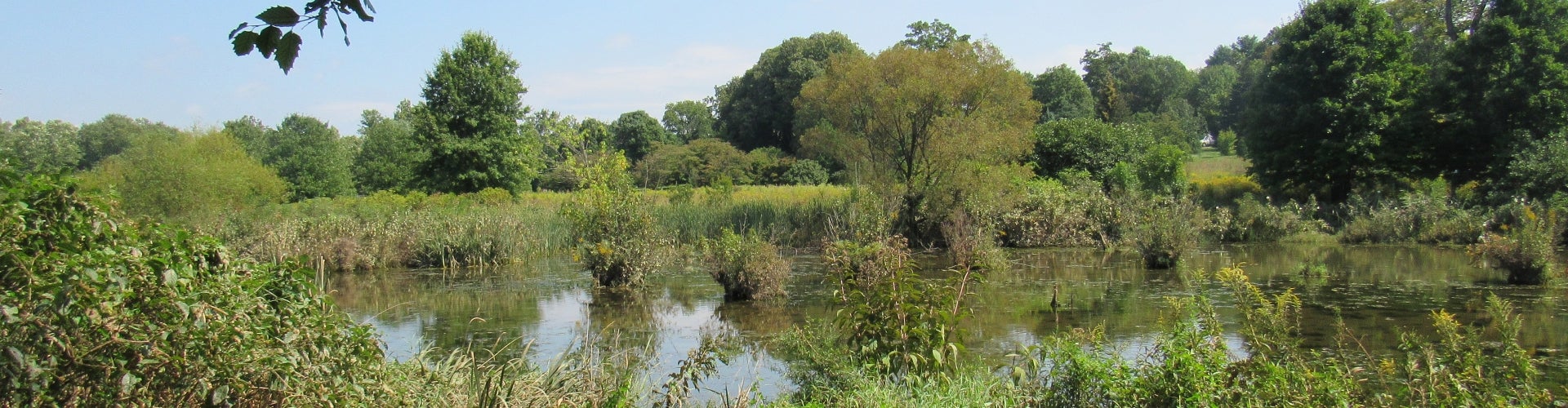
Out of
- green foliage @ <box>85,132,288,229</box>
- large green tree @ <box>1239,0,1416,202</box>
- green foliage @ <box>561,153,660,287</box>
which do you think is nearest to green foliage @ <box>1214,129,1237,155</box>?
large green tree @ <box>1239,0,1416,202</box>

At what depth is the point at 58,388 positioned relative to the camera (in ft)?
10.8

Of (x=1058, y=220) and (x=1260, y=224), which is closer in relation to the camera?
(x=1058, y=220)

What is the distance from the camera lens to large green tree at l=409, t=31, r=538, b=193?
31172mm

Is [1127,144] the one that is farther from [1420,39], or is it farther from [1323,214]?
[1420,39]

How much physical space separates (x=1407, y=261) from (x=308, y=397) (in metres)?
16.6

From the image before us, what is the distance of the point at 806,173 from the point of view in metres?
39.5

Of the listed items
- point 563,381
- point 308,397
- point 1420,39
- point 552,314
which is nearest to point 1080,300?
point 552,314

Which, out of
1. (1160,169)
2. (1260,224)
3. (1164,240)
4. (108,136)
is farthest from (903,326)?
(108,136)

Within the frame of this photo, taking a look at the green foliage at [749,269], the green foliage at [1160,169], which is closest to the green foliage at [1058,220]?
the green foliage at [1160,169]

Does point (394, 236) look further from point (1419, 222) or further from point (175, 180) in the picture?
point (1419, 222)

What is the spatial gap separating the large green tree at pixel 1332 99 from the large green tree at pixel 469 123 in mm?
21670

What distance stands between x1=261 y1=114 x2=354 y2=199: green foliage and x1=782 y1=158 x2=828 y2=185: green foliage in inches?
846

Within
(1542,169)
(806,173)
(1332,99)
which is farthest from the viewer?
(806,173)

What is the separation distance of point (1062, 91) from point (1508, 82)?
30534 mm
